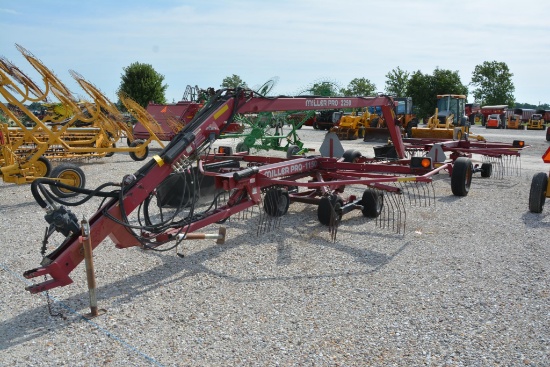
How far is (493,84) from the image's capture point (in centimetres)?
6353

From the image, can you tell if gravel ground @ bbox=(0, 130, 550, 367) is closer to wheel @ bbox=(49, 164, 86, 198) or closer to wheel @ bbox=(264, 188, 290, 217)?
wheel @ bbox=(264, 188, 290, 217)

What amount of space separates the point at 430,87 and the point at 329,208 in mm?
43848

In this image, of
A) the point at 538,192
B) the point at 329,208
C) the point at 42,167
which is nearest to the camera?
the point at 329,208

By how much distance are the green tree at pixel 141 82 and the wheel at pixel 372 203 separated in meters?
29.4

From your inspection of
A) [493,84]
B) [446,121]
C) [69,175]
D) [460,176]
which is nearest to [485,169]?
[460,176]

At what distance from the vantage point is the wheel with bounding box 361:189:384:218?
6973 millimetres

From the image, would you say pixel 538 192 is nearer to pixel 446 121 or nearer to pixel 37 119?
pixel 37 119

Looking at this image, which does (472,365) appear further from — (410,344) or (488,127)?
(488,127)

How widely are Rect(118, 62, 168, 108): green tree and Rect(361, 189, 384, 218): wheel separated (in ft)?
96.4

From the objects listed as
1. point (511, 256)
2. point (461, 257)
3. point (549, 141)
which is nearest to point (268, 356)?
point (461, 257)

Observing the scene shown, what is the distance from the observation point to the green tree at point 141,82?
34.1 m

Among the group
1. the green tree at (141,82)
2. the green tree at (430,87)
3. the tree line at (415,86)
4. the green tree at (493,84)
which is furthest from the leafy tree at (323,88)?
the green tree at (493,84)

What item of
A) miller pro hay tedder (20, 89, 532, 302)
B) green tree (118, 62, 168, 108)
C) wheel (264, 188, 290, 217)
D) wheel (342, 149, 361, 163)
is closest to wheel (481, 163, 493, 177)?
miller pro hay tedder (20, 89, 532, 302)

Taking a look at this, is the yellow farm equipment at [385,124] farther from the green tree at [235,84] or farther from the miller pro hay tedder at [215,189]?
the miller pro hay tedder at [215,189]
